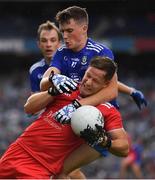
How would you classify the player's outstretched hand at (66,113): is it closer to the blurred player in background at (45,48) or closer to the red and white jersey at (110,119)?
the red and white jersey at (110,119)

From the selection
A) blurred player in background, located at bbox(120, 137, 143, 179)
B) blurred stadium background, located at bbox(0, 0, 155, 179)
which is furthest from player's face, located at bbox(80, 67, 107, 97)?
blurred stadium background, located at bbox(0, 0, 155, 179)

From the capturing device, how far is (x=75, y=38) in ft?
16.9

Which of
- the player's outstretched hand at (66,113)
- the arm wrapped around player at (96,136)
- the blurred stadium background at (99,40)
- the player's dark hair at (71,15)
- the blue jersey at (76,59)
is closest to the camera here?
the arm wrapped around player at (96,136)

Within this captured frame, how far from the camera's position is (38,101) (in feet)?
15.6

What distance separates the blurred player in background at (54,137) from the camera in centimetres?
474

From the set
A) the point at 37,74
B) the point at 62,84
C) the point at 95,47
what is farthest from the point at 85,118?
the point at 37,74

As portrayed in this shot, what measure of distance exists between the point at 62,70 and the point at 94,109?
2.41ft

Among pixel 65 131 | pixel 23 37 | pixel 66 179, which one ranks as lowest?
pixel 23 37

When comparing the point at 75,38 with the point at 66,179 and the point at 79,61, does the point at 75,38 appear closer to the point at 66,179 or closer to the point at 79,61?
the point at 79,61

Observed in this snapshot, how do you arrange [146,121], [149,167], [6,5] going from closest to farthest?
[149,167]
[146,121]
[6,5]

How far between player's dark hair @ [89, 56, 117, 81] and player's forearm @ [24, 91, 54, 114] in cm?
43

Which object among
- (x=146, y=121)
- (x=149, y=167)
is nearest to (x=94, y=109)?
(x=149, y=167)

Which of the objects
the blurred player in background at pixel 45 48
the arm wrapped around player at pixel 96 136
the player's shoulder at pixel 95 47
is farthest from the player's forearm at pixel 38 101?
the blurred player in background at pixel 45 48

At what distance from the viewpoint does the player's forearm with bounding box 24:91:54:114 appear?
15.5ft
